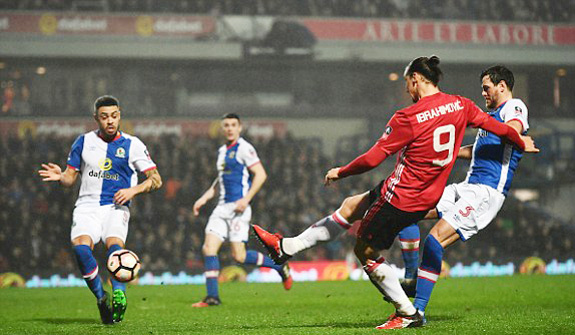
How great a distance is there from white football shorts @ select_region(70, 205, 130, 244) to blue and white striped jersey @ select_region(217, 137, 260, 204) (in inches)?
128

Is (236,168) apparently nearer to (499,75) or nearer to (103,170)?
(103,170)

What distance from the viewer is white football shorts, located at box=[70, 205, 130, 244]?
775cm

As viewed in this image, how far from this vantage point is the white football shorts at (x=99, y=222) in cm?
775

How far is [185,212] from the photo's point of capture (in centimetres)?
2033

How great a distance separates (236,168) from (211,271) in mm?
1495

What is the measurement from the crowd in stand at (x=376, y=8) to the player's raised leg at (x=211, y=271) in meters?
16.2

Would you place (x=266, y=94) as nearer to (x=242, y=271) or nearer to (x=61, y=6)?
(x=61, y=6)

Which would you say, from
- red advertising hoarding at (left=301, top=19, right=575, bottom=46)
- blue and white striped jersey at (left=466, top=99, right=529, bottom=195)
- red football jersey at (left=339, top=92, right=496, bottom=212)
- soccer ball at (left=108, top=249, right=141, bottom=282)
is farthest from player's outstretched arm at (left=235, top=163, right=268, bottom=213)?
red advertising hoarding at (left=301, top=19, right=575, bottom=46)

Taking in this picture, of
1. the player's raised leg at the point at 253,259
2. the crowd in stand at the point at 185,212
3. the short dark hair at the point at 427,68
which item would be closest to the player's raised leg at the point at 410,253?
the short dark hair at the point at 427,68

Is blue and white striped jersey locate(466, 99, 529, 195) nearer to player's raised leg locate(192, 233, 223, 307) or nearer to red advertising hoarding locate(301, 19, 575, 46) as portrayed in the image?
player's raised leg locate(192, 233, 223, 307)

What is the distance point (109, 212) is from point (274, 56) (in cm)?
1901

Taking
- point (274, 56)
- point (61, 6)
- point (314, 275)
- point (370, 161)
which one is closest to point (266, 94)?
point (274, 56)

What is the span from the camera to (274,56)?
2644 centimetres

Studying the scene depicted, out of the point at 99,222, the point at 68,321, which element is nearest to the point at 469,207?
the point at 99,222
